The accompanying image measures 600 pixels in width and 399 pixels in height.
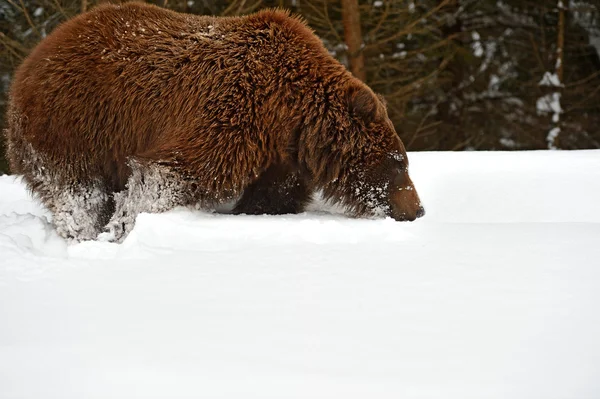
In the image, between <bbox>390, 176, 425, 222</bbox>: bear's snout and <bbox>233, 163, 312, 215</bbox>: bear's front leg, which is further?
<bbox>233, 163, 312, 215</bbox>: bear's front leg

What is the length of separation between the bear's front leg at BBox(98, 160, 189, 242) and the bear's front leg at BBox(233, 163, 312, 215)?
0.70 metres

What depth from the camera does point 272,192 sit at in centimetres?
541

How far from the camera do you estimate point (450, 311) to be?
3131 millimetres

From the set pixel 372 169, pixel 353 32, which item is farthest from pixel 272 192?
pixel 353 32

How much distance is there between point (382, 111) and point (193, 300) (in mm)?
2680

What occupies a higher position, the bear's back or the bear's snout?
the bear's back

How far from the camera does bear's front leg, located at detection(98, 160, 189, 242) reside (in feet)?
15.7

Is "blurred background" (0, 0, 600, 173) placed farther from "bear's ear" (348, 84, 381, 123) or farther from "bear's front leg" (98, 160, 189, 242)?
"bear's front leg" (98, 160, 189, 242)

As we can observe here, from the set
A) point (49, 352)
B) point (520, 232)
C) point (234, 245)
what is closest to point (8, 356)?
point (49, 352)

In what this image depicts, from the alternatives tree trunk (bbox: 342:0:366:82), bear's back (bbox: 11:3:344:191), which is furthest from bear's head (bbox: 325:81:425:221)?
tree trunk (bbox: 342:0:366:82)

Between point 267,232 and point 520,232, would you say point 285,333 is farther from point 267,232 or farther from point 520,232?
point 520,232

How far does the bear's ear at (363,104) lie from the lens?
5.14 metres

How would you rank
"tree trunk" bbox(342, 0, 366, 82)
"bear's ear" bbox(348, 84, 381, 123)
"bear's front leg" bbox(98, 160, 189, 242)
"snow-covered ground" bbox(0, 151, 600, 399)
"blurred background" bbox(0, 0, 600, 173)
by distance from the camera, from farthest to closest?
"blurred background" bbox(0, 0, 600, 173)
"tree trunk" bbox(342, 0, 366, 82)
"bear's ear" bbox(348, 84, 381, 123)
"bear's front leg" bbox(98, 160, 189, 242)
"snow-covered ground" bbox(0, 151, 600, 399)

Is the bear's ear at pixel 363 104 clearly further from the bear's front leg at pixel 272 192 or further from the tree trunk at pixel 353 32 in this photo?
the tree trunk at pixel 353 32
